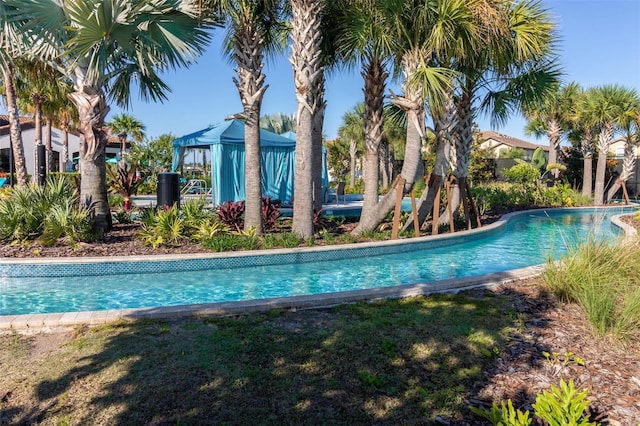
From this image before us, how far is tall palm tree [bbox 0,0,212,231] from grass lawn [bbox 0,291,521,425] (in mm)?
5281

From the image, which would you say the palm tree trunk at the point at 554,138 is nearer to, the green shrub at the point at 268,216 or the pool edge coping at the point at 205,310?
the green shrub at the point at 268,216

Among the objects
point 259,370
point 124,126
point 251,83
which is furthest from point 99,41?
point 124,126

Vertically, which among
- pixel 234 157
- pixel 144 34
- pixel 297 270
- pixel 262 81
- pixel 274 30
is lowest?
pixel 297 270

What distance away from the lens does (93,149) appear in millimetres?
8172

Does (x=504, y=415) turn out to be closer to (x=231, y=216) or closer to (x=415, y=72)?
(x=415, y=72)

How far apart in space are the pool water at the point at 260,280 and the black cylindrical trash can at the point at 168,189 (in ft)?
12.3

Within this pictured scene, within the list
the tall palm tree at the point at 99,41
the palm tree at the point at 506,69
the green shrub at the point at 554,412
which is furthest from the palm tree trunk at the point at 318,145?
the green shrub at the point at 554,412

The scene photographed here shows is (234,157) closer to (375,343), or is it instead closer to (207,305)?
(207,305)

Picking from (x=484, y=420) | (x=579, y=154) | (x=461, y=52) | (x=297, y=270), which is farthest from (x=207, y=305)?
(x=579, y=154)

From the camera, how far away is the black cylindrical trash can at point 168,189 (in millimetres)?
10172

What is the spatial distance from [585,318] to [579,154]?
2474cm

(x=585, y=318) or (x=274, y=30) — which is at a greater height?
(x=274, y=30)

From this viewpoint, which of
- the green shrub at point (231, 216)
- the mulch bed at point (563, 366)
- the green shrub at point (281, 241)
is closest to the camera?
the mulch bed at point (563, 366)

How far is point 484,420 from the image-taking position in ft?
7.68
